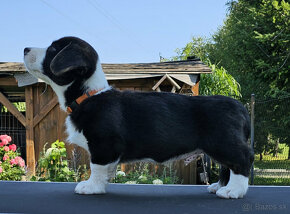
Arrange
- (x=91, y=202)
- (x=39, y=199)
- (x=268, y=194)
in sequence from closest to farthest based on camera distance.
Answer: (x=91, y=202) → (x=39, y=199) → (x=268, y=194)

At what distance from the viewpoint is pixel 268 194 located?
2.41 metres

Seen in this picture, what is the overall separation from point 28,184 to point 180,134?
1.52m

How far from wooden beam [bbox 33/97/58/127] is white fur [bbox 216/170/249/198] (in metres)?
5.44

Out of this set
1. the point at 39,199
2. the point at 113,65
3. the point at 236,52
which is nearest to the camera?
the point at 39,199

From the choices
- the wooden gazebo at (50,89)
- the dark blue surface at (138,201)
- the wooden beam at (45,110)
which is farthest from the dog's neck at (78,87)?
the wooden beam at (45,110)

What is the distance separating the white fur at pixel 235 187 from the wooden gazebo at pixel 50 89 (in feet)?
15.2

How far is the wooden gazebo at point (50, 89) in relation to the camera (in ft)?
22.2

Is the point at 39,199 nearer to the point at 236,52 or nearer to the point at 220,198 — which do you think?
the point at 220,198

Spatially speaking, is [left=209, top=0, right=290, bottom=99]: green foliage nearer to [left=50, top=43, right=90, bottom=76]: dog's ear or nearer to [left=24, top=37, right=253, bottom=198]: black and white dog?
[left=24, top=37, right=253, bottom=198]: black and white dog

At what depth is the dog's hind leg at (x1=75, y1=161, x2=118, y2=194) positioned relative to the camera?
6.80 feet

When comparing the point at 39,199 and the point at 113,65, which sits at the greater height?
the point at 113,65

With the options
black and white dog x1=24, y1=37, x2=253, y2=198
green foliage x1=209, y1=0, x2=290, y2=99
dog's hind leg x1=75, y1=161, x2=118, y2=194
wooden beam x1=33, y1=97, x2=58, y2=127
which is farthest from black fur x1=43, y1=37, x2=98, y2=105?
green foliage x1=209, y1=0, x2=290, y2=99

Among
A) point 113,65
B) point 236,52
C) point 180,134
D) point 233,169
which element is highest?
point 236,52

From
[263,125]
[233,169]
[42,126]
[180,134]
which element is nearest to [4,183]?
[180,134]
